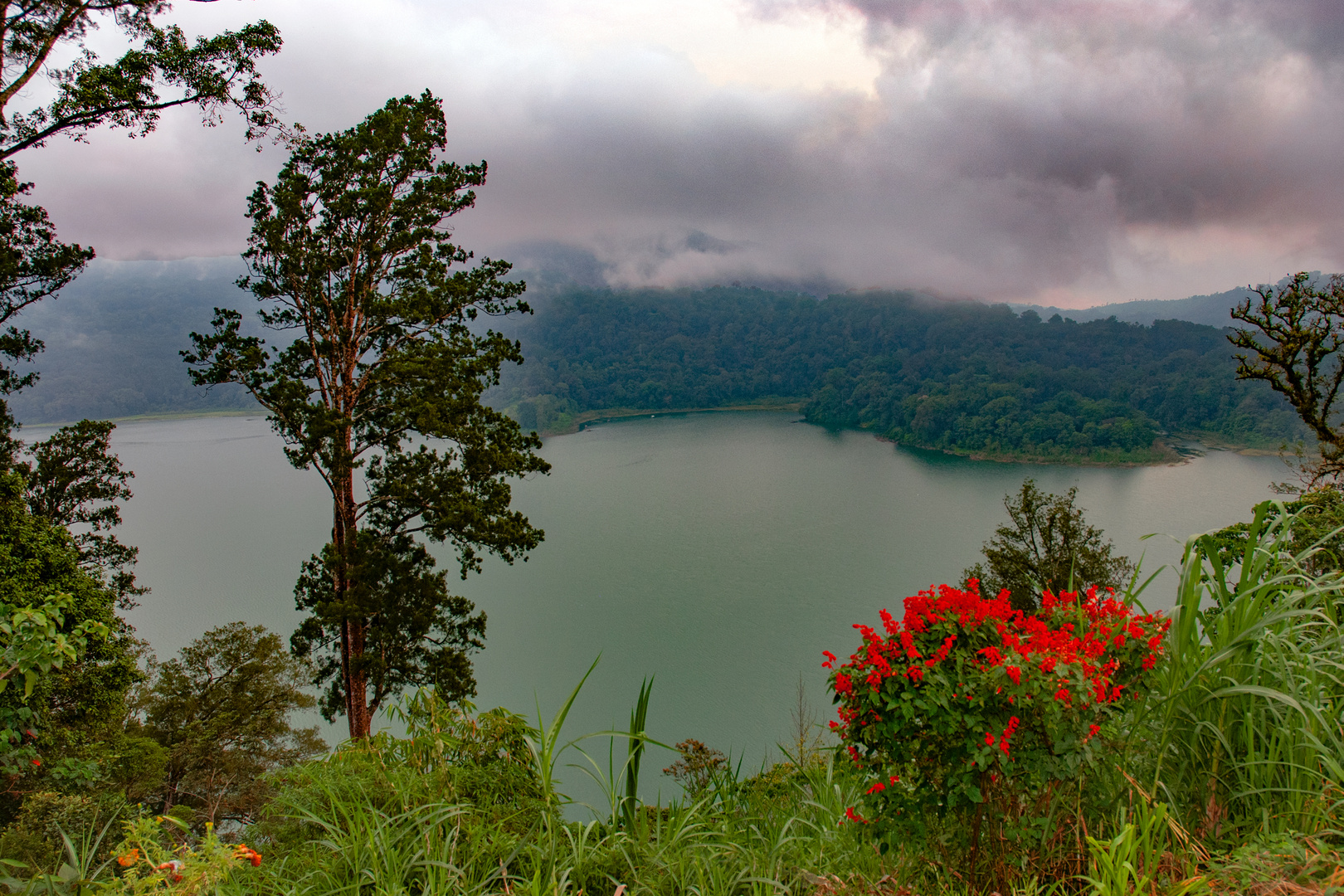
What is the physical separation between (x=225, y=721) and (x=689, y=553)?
958 inches

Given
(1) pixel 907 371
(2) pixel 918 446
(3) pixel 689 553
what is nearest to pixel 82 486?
(3) pixel 689 553

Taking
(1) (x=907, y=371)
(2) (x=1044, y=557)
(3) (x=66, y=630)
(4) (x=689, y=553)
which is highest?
(1) (x=907, y=371)

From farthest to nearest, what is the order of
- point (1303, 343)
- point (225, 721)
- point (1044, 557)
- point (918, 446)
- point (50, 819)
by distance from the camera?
1. point (918, 446)
2. point (1044, 557)
3. point (225, 721)
4. point (1303, 343)
5. point (50, 819)

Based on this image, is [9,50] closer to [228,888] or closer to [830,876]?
[228,888]

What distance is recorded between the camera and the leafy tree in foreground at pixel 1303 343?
8.08m

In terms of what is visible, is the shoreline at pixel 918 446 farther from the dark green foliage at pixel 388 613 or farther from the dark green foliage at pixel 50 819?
the dark green foliage at pixel 50 819

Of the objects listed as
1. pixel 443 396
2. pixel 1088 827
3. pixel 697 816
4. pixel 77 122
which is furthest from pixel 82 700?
pixel 1088 827

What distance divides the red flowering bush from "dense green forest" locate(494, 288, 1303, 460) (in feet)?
204

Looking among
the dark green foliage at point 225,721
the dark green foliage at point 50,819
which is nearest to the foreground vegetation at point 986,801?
the dark green foliage at point 50,819

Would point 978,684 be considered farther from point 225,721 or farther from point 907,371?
point 907,371

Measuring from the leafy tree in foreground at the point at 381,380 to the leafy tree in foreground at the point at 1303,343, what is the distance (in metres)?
9.05

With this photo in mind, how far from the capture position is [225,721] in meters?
9.18

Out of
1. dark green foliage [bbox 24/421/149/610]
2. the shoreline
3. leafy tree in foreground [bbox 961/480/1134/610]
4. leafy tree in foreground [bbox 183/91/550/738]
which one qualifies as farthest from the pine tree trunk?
the shoreline

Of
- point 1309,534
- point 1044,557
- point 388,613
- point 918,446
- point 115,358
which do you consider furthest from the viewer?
point 115,358
